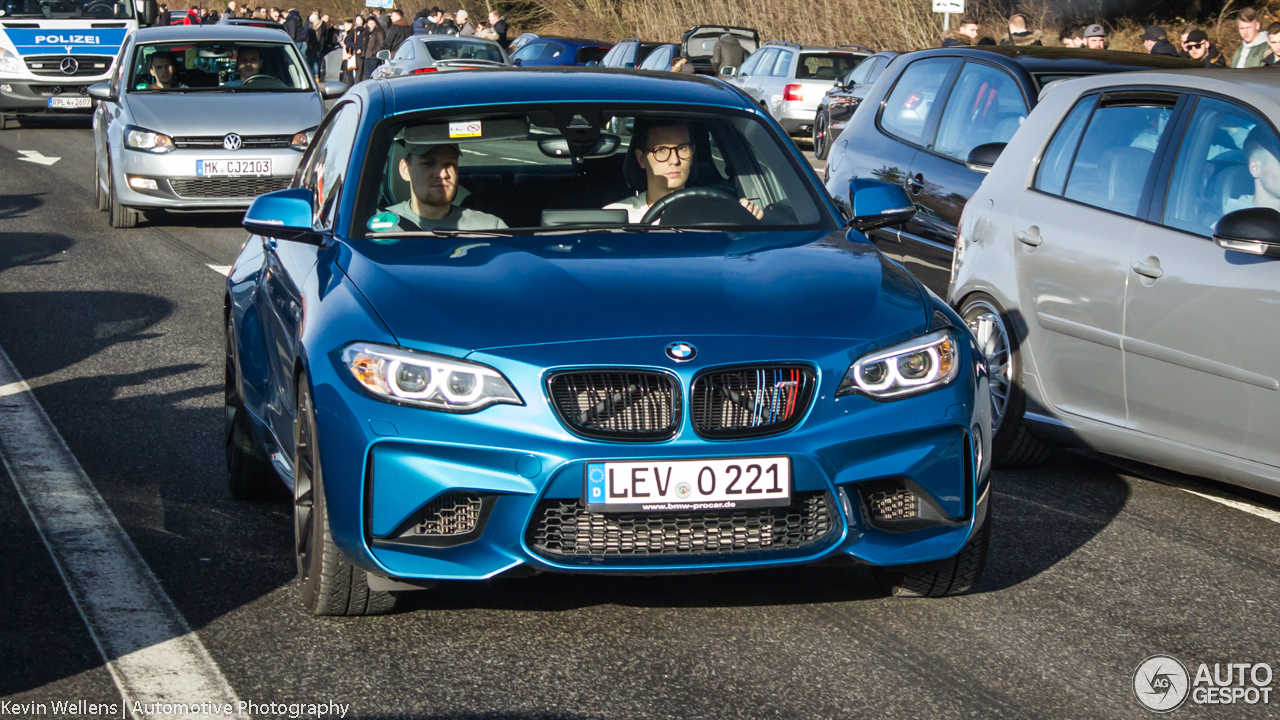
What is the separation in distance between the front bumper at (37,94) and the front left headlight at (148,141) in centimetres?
1232

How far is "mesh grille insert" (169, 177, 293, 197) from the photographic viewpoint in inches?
536

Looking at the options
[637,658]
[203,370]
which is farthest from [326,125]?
[637,658]

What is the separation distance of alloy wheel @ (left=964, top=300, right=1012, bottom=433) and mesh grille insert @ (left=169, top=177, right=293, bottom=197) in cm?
829

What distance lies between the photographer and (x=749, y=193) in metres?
5.54

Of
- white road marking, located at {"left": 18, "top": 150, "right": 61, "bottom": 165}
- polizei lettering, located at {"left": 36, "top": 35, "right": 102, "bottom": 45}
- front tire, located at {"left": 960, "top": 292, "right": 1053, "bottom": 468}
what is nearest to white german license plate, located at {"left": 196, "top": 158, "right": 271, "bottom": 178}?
white road marking, located at {"left": 18, "top": 150, "right": 61, "bottom": 165}

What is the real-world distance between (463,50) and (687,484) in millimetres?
26997

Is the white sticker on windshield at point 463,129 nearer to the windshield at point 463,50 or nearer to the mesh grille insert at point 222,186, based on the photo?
the mesh grille insert at point 222,186

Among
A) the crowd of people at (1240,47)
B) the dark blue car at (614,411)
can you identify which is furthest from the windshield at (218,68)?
the dark blue car at (614,411)

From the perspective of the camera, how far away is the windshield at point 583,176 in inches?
205

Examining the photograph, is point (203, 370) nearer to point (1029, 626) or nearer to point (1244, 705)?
point (1029, 626)

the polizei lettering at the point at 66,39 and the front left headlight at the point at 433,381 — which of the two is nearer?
the front left headlight at the point at 433,381

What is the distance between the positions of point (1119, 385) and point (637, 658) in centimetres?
249

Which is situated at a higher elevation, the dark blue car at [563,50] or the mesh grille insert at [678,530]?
the mesh grille insert at [678,530]

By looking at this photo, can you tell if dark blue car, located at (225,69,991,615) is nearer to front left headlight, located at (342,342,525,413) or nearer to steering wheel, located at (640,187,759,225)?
front left headlight, located at (342,342,525,413)
